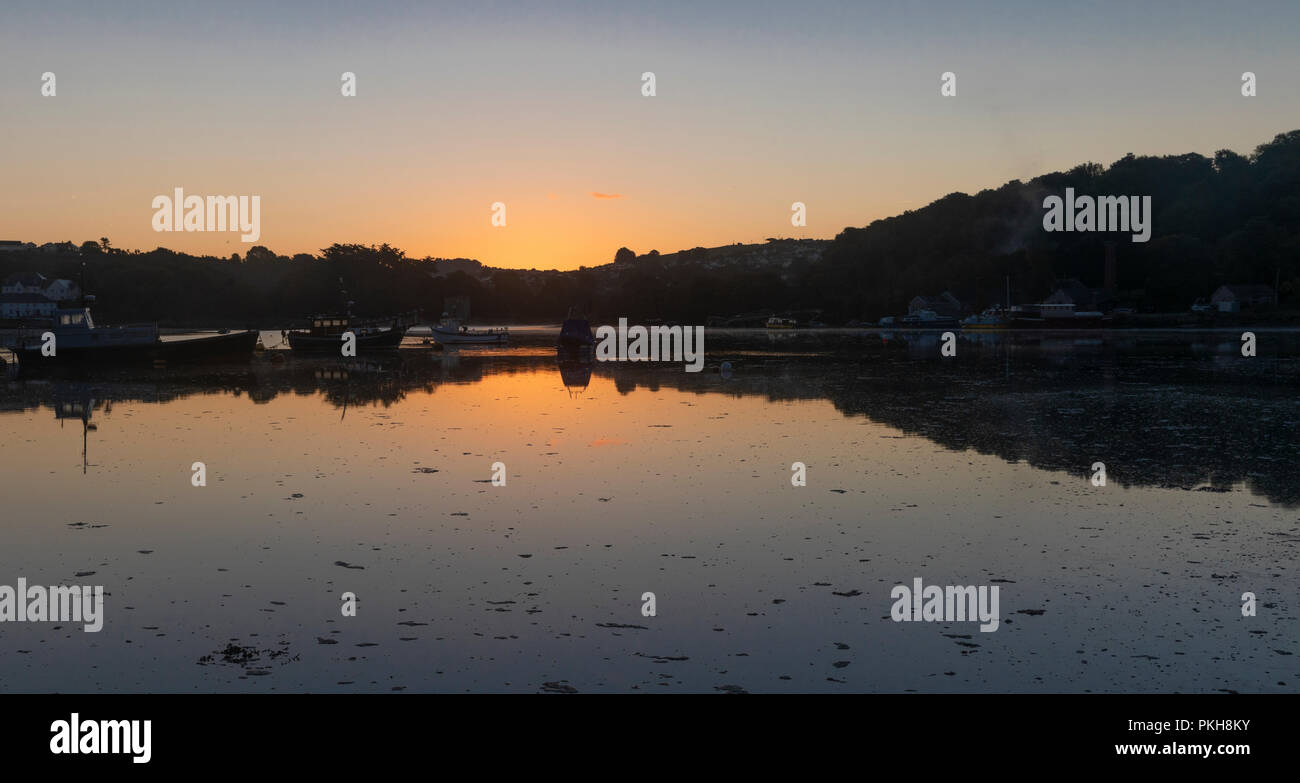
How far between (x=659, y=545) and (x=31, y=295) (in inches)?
6666

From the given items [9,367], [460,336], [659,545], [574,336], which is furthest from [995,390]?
[460,336]

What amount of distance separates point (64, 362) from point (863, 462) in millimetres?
52162

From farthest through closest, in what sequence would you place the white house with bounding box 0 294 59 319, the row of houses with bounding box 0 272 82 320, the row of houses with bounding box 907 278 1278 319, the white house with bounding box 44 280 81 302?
the white house with bounding box 44 280 81 302
the row of houses with bounding box 0 272 82 320
the white house with bounding box 0 294 59 319
the row of houses with bounding box 907 278 1278 319

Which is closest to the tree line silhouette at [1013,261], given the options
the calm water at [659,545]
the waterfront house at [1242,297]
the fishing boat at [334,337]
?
the waterfront house at [1242,297]

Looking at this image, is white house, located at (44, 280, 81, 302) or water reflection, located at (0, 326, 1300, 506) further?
white house, located at (44, 280, 81, 302)

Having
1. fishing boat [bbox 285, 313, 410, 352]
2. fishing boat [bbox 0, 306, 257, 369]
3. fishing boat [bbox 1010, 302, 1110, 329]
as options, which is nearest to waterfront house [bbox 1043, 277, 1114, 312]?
fishing boat [bbox 1010, 302, 1110, 329]

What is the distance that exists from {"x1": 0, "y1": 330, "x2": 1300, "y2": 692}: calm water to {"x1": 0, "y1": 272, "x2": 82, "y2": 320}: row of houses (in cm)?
13479

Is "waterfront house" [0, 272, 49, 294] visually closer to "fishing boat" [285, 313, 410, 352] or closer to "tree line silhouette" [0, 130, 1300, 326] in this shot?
"tree line silhouette" [0, 130, 1300, 326]

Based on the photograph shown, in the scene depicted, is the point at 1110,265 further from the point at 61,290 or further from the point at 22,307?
the point at 61,290

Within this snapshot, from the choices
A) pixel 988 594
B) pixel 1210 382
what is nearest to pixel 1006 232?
pixel 1210 382

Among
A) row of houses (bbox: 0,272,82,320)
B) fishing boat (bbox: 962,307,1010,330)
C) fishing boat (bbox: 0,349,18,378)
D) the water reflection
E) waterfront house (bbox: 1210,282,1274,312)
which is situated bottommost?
the water reflection

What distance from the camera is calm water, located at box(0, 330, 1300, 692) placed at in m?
8.61
